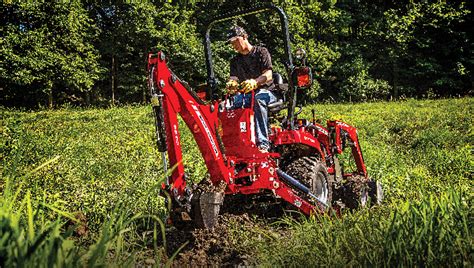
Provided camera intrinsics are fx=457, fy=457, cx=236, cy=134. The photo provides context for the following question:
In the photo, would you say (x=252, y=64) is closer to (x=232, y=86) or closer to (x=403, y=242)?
(x=232, y=86)

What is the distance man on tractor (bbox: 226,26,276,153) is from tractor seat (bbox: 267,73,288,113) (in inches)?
2.1

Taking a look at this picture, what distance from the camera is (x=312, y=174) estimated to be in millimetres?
5262

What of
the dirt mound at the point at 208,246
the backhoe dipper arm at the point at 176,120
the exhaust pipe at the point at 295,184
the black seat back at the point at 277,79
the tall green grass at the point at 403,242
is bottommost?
the dirt mound at the point at 208,246

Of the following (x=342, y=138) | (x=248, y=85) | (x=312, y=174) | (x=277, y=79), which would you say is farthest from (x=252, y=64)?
(x=342, y=138)

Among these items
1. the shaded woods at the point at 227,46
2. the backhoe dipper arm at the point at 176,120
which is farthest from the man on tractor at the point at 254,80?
the shaded woods at the point at 227,46

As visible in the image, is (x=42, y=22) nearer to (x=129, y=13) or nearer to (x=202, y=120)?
(x=129, y=13)

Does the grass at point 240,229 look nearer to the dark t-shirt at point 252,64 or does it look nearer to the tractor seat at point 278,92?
the tractor seat at point 278,92

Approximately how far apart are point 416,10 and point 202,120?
102ft

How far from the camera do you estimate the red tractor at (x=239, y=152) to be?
3988 mm

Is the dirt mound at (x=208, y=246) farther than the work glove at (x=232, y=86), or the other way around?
the work glove at (x=232, y=86)

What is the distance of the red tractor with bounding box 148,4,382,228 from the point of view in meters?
3.99

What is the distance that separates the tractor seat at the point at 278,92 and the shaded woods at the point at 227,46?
2173cm

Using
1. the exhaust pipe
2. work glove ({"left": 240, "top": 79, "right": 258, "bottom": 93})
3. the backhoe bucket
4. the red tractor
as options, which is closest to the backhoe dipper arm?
the red tractor

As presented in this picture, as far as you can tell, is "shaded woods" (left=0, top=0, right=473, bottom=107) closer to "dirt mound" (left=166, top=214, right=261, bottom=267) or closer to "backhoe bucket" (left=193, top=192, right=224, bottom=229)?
"dirt mound" (left=166, top=214, right=261, bottom=267)
